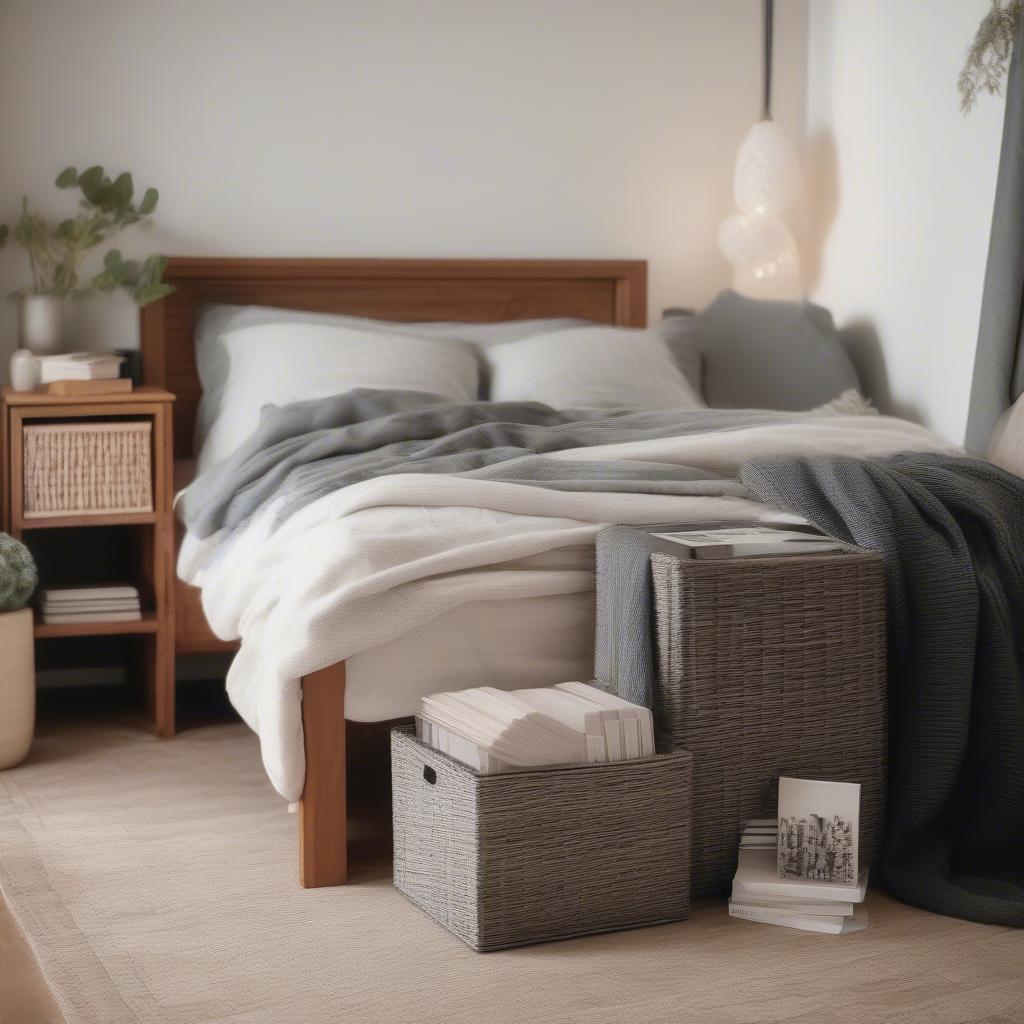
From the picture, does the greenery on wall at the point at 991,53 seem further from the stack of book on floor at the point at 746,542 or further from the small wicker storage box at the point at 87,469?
the small wicker storage box at the point at 87,469

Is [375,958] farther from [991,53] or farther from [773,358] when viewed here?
[991,53]

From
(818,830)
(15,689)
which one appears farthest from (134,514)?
(818,830)

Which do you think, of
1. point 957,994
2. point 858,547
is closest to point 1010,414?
point 858,547

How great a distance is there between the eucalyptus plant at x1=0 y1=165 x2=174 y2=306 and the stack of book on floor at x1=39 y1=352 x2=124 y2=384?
26 cm

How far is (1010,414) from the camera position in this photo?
3.17 metres

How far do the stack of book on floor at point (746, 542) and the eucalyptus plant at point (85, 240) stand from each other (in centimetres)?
193

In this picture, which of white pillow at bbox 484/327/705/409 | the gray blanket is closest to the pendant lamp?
white pillow at bbox 484/327/705/409

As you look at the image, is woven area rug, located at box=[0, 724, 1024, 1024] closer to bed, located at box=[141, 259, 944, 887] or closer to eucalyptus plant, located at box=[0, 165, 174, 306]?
bed, located at box=[141, 259, 944, 887]

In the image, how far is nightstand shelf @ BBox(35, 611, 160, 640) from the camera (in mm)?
3266

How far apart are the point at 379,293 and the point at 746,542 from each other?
7.15 ft

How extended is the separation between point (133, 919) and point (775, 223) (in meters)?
2.87

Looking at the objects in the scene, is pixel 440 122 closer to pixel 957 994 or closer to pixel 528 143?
pixel 528 143

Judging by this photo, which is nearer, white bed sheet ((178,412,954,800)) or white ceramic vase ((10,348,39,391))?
white bed sheet ((178,412,954,800))

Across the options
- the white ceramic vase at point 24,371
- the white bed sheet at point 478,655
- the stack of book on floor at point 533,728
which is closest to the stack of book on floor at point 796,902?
the stack of book on floor at point 533,728
